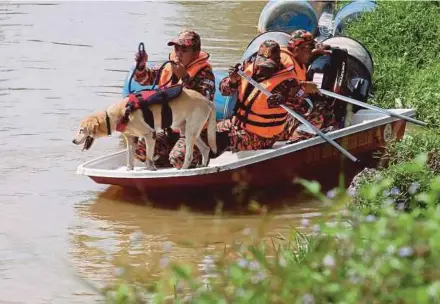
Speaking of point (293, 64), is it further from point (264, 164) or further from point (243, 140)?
point (264, 164)

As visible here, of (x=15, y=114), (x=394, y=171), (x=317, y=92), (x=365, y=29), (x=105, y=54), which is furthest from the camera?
(x=105, y=54)

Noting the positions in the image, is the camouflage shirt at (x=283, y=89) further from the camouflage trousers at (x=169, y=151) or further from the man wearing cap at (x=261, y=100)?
the camouflage trousers at (x=169, y=151)

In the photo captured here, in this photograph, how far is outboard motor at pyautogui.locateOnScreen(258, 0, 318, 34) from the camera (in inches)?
572

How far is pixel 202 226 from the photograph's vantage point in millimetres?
7738

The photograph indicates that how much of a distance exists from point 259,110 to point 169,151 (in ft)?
2.88

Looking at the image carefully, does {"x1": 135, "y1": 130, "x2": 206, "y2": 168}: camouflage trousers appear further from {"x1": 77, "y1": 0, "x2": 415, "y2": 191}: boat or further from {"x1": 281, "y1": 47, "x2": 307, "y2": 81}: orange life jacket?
{"x1": 281, "y1": 47, "x2": 307, "y2": 81}: orange life jacket

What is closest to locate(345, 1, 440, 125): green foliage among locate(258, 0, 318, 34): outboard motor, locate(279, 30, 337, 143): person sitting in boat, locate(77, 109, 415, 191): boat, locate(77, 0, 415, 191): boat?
locate(77, 0, 415, 191): boat

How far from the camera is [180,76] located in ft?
27.0

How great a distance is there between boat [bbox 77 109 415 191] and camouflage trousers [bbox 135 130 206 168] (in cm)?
12

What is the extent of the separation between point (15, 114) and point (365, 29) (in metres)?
4.65

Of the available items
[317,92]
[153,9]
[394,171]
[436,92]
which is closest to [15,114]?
[317,92]

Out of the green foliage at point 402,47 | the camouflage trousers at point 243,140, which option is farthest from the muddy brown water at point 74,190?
the green foliage at point 402,47

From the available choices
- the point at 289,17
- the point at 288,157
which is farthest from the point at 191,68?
the point at 289,17

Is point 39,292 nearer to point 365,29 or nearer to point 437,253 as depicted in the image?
point 437,253
